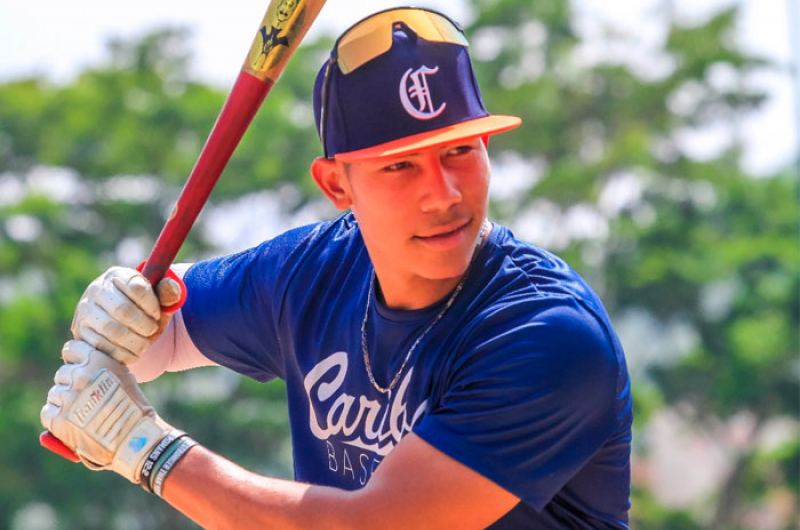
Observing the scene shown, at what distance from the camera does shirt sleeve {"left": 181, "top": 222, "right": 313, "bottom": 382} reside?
2.99m

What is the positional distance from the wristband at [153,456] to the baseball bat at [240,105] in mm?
283

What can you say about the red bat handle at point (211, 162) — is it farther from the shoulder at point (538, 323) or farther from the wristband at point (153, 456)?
the shoulder at point (538, 323)

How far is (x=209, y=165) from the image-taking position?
2881 mm

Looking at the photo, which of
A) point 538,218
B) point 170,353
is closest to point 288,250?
point 170,353

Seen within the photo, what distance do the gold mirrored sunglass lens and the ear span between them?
220 millimetres

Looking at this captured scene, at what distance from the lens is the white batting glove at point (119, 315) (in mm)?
2707

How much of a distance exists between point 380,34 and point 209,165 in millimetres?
580

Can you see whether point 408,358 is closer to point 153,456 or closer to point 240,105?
point 153,456

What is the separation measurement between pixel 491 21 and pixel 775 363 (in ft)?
24.1

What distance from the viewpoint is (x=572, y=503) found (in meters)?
2.47

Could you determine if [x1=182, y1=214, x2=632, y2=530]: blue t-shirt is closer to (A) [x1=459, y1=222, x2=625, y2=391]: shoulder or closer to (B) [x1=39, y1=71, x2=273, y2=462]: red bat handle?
(A) [x1=459, y1=222, x2=625, y2=391]: shoulder

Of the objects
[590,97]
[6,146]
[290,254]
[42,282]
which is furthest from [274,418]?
[290,254]

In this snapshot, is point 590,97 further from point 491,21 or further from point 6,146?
point 6,146

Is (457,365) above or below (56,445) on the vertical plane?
above
